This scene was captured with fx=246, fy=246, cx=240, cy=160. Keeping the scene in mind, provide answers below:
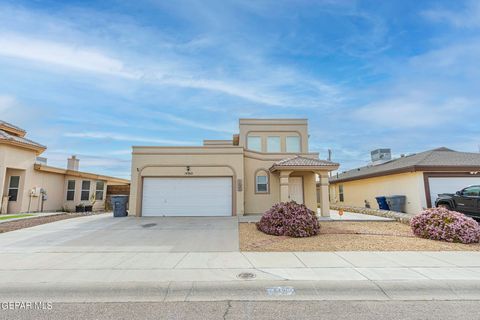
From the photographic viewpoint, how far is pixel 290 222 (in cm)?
929

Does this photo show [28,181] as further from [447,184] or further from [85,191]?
[447,184]

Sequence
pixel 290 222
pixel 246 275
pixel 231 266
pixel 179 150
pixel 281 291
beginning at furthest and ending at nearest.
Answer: pixel 179 150 → pixel 290 222 → pixel 231 266 → pixel 246 275 → pixel 281 291

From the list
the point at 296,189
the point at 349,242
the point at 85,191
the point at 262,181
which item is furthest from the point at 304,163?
the point at 85,191

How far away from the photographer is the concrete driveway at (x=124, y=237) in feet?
25.0

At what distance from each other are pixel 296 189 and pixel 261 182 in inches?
93.1

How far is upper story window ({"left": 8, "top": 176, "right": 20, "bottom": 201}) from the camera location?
15.8 m

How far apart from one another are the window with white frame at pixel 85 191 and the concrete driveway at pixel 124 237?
Answer: 851 cm

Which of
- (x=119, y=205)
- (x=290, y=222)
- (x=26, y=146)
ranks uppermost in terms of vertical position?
(x=26, y=146)

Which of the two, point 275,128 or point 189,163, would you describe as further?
point 275,128

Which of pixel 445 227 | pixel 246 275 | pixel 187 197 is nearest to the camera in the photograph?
pixel 246 275

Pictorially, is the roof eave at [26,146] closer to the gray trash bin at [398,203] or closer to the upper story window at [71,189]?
the upper story window at [71,189]

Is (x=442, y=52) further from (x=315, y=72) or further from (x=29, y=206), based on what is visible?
(x=29, y=206)

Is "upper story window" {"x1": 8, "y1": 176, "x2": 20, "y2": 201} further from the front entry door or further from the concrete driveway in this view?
the front entry door

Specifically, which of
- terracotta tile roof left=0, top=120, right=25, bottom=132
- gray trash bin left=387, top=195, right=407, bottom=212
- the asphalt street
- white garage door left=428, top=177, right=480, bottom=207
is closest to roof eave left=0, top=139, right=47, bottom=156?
terracotta tile roof left=0, top=120, right=25, bottom=132
